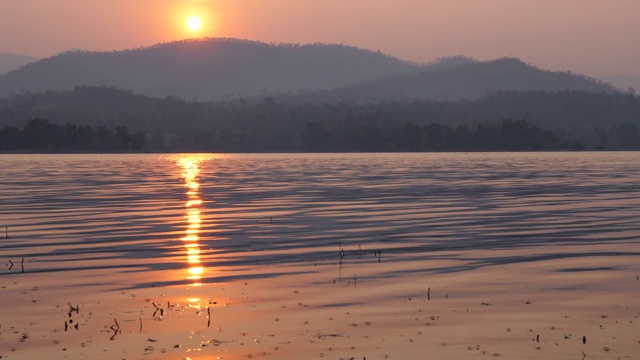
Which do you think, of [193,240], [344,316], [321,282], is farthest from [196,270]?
[193,240]

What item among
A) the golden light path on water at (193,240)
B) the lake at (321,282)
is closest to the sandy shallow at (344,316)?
the lake at (321,282)

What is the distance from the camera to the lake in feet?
56.5

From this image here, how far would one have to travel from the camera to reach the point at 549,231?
116 feet

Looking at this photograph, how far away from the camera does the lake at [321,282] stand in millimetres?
17219

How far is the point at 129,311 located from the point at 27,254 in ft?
34.5

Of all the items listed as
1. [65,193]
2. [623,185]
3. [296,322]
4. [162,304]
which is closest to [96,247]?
[162,304]

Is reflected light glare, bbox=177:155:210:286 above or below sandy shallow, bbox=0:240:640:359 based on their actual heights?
below

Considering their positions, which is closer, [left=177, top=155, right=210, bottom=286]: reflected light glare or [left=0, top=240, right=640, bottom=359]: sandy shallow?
[left=0, top=240, right=640, bottom=359]: sandy shallow

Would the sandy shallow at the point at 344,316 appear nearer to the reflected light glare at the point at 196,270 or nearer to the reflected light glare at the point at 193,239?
the reflected light glare at the point at 196,270

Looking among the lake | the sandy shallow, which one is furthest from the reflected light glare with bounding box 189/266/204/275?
the sandy shallow

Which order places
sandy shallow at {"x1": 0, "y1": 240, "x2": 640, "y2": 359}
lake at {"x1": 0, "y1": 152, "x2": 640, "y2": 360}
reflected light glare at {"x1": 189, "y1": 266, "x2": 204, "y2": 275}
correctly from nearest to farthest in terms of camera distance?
sandy shallow at {"x1": 0, "y1": 240, "x2": 640, "y2": 359} < lake at {"x1": 0, "y1": 152, "x2": 640, "y2": 360} < reflected light glare at {"x1": 189, "y1": 266, "x2": 204, "y2": 275}

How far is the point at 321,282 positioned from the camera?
23828 millimetres

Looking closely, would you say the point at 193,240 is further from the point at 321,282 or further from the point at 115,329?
the point at 115,329

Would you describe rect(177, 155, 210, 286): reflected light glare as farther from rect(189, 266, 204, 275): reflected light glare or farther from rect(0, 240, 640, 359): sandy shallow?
rect(0, 240, 640, 359): sandy shallow
